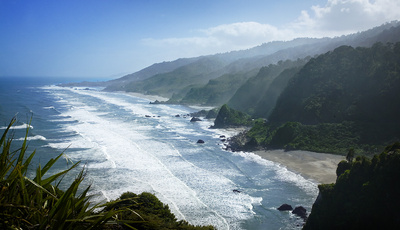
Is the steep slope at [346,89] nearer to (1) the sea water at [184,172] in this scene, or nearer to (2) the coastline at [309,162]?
(2) the coastline at [309,162]

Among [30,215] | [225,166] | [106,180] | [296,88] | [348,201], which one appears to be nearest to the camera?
[30,215]

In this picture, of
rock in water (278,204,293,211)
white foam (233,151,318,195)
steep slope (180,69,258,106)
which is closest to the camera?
rock in water (278,204,293,211)

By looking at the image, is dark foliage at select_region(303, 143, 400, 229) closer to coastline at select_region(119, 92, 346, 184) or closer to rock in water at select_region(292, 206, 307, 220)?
rock in water at select_region(292, 206, 307, 220)

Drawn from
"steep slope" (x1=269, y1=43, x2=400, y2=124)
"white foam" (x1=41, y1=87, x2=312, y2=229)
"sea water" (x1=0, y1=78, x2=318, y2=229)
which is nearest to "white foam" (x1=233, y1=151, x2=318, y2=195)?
"sea water" (x1=0, y1=78, x2=318, y2=229)

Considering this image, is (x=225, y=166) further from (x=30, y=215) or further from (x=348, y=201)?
(x=30, y=215)

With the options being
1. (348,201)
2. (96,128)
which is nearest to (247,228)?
(348,201)

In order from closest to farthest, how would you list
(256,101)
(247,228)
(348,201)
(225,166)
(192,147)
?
(348,201), (247,228), (225,166), (192,147), (256,101)

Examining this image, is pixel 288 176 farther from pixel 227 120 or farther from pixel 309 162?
pixel 227 120

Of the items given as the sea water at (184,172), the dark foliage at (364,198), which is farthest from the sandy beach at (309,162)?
the dark foliage at (364,198)
